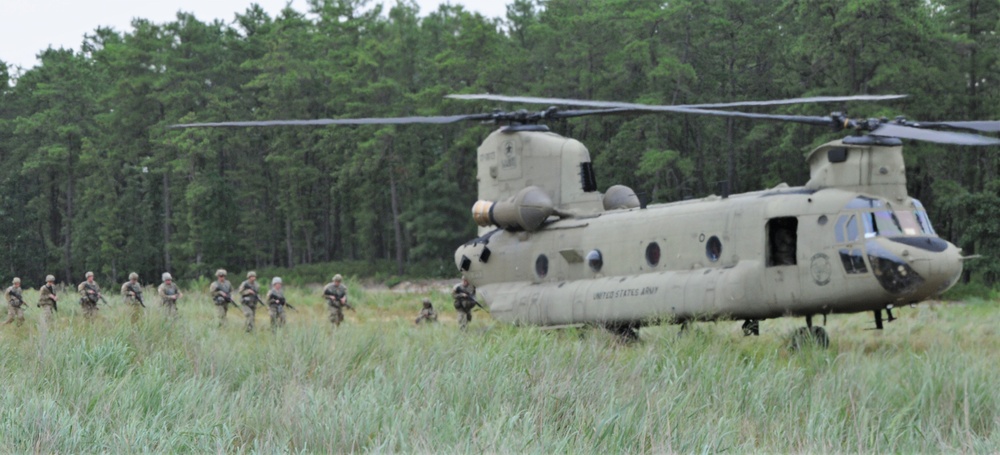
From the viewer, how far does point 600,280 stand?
16.1m

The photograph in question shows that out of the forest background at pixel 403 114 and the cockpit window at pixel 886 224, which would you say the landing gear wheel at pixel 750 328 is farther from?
the forest background at pixel 403 114

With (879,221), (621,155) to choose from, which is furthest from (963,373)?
(621,155)

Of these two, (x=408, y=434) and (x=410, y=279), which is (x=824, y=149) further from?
(x=410, y=279)

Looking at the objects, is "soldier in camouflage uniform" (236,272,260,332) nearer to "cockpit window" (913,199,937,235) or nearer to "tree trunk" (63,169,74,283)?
"cockpit window" (913,199,937,235)

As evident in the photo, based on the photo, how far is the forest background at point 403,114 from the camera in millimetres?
33312

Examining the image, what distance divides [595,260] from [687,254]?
180 cm

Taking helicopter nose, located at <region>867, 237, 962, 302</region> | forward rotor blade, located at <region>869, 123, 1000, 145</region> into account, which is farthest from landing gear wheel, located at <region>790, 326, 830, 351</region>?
forward rotor blade, located at <region>869, 123, 1000, 145</region>

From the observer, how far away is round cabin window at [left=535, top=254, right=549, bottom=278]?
17297 millimetres

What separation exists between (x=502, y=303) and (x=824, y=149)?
5819 millimetres

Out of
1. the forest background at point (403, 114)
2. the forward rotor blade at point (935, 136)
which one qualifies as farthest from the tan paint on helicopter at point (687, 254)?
the forest background at point (403, 114)

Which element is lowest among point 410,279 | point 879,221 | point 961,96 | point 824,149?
point 410,279

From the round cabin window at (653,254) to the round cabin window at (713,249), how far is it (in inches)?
36.0

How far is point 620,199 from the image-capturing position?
1812 cm

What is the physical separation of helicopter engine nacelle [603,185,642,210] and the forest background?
15334 mm
